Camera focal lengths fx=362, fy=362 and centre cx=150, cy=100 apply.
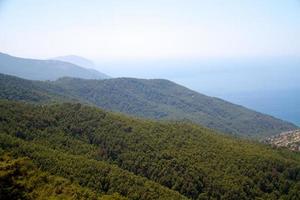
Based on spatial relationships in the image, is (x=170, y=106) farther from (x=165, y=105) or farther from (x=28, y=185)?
(x=28, y=185)

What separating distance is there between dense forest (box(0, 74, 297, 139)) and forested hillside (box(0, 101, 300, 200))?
79.3m

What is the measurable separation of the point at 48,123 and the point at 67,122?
3547 mm

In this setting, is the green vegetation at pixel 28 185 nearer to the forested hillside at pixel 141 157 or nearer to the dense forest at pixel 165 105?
the forested hillside at pixel 141 157

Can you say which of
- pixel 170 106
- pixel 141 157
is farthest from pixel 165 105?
pixel 141 157

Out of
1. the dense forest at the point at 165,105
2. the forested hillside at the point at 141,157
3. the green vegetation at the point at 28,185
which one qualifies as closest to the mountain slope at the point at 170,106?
the dense forest at the point at 165,105

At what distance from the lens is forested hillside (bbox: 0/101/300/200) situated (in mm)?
43125

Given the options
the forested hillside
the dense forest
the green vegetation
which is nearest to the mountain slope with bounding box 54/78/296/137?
the dense forest

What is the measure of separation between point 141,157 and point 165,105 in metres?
126

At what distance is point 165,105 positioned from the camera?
179875 millimetres

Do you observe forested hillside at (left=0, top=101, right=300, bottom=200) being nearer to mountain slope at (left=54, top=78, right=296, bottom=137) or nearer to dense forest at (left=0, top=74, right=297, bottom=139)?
dense forest at (left=0, top=74, right=297, bottom=139)

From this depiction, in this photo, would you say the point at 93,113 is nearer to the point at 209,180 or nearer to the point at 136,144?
the point at 136,144

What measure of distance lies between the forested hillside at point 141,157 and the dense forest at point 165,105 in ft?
260

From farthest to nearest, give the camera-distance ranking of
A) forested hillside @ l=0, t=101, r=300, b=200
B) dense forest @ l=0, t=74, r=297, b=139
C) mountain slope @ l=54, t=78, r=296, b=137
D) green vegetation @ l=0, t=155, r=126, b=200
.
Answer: mountain slope @ l=54, t=78, r=296, b=137, dense forest @ l=0, t=74, r=297, b=139, forested hillside @ l=0, t=101, r=300, b=200, green vegetation @ l=0, t=155, r=126, b=200

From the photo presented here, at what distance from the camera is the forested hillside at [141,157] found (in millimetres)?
43125
